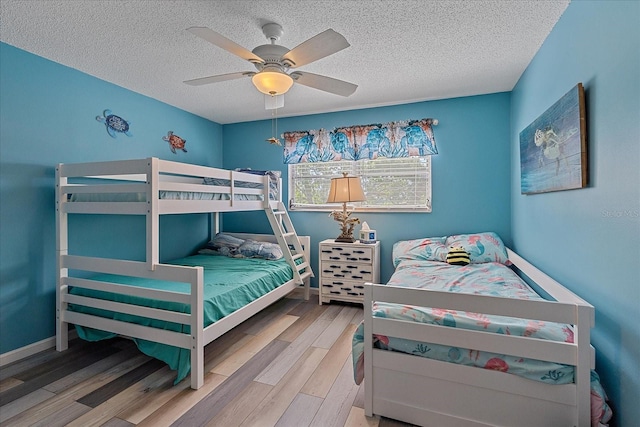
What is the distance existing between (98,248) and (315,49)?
267cm

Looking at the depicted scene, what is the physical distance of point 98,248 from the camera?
2828mm

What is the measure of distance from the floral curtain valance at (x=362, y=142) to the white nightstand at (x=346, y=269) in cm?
111

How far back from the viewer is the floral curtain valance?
3.45m

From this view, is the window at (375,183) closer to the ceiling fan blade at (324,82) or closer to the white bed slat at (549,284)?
the white bed slat at (549,284)

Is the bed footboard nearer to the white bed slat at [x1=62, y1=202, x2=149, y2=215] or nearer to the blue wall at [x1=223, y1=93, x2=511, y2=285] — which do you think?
the white bed slat at [x1=62, y1=202, x2=149, y2=215]

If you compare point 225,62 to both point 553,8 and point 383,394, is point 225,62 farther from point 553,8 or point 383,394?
point 383,394

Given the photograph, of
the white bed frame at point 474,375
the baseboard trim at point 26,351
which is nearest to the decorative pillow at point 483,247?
the white bed frame at point 474,375

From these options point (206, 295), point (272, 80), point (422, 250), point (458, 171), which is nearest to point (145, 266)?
point (206, 295)

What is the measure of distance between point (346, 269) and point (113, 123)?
2843mm

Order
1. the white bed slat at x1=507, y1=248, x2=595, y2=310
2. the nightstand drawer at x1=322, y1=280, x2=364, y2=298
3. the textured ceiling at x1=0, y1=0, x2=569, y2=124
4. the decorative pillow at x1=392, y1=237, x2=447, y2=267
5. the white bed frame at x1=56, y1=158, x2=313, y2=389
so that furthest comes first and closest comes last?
the nightstand drawer at x1=322, y1=280, x2=364, y2=298 → the decorative pillow at x1=392, y1=237, x2=447, y2=267 → the white bed frame at x1=56, y1=158, x2=313, y2=389 → the textured ceiling at x1=0, y1=0, x2=569, y2=124 → the white bed slat at x1=507, y1=248, x2=595, y2=310

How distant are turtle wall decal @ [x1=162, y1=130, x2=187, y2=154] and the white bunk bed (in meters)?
3.11

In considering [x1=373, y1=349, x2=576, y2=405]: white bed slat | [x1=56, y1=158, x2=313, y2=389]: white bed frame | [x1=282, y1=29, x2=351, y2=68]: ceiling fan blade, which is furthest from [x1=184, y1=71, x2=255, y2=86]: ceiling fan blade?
[x1=373, y1=349, x2=576, y2=405]: white bed slat

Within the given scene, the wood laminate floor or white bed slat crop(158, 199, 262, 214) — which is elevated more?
white bed slat crop(158, 199, 262, 214)

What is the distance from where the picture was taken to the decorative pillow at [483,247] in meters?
2.88
